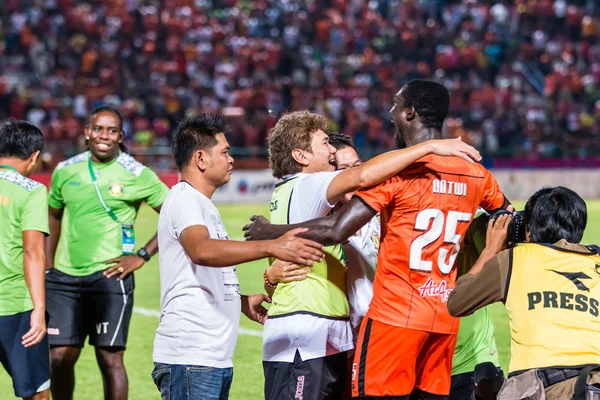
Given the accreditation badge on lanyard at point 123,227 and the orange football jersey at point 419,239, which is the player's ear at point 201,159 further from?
the accreditation badge on lanyard at point 123,227

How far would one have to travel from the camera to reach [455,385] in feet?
16.0

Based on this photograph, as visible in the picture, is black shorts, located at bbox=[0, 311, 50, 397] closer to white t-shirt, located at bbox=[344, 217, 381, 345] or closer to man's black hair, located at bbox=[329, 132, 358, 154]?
white t-shirt, located at bbox=[344, 217, 381, 345]

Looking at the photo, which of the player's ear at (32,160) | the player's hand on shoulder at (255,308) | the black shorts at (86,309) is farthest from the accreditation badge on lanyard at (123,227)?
the player's hand on shoulder at (255,308)

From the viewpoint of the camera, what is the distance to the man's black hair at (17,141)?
5445 mm

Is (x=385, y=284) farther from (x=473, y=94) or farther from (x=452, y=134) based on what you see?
(x=473, y=94)

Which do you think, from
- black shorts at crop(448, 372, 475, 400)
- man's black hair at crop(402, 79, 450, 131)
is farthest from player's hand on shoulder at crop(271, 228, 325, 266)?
black shorts at crop(448, 372, 475, 400)

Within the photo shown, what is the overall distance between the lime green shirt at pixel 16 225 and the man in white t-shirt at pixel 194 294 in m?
1.42

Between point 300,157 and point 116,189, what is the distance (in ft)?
8.21

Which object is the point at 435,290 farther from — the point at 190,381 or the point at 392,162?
the point at 190,381

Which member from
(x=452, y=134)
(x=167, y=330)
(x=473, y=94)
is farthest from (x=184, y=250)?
(x=473, y=94)

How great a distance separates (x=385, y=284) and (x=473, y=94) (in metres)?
27.1

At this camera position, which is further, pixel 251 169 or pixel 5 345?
pixel 251 169

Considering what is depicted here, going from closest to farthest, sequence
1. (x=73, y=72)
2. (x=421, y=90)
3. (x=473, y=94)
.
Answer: (x=421, y=90)
(x=73, y=72)
(x=473, y=94)

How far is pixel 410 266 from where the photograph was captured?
4172 millimetres
